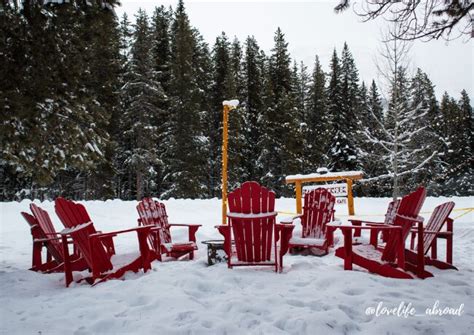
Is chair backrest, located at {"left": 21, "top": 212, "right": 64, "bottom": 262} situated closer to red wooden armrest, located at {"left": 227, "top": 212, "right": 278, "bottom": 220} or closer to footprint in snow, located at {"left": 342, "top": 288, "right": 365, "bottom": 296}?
red wooden armrest, located at {"left": 227, "top": 212, "right": 278, "bottom": 220}

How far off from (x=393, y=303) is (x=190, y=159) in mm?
21465

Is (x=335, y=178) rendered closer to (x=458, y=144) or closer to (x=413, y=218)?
(x=413, y=218)

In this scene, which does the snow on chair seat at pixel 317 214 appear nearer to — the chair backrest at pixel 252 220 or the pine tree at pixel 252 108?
the chair backrest at pixel 252 220

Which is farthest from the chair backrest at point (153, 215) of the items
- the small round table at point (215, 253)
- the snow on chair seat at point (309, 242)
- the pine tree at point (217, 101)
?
the pine tree at point (217, 101)

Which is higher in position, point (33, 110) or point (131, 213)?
point (33, 110)

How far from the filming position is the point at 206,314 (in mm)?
2914

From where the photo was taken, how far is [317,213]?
20.3ft

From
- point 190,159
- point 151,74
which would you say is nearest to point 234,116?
point 190,159

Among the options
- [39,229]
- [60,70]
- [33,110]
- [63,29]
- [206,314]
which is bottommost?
[206,314]

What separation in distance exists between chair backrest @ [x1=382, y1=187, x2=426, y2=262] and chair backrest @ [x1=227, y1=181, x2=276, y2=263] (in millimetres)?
1465

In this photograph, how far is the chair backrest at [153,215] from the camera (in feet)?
18.5

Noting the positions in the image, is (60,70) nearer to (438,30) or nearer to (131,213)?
(438,30)

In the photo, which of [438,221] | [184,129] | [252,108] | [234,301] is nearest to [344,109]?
[252,108]

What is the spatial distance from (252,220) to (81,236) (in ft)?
6.74
